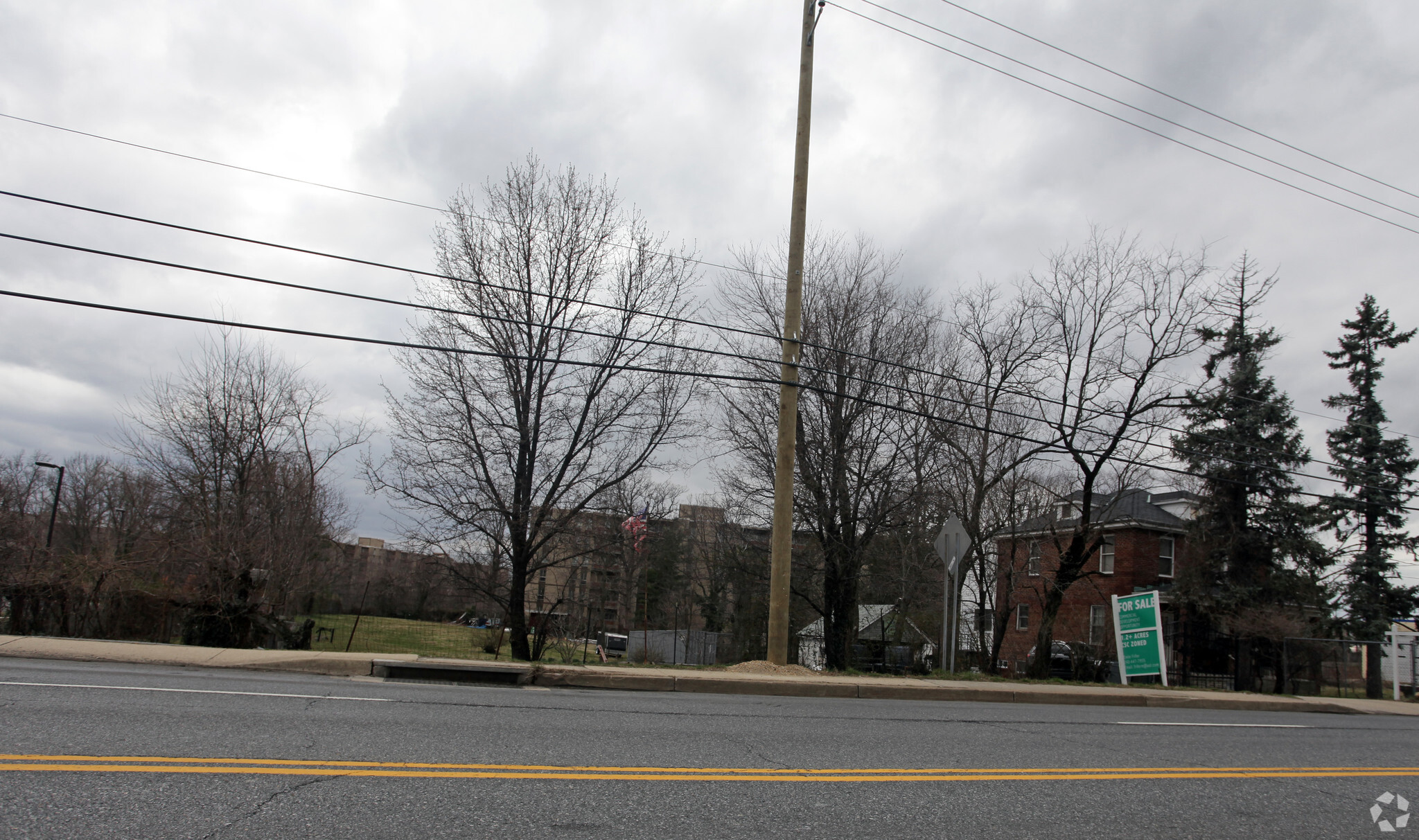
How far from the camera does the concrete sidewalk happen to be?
9.91 metres

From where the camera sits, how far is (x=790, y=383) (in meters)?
13.9

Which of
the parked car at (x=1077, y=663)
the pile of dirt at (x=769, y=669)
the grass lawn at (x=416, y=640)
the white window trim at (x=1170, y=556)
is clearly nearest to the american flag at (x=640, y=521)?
the grass lawn at (x=416, y=640)

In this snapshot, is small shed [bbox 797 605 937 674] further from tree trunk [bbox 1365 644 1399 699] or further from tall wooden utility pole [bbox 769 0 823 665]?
tree trunk [bbox 1365 644 1399 699]

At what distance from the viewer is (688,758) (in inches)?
215

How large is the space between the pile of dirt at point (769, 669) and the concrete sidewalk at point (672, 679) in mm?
281

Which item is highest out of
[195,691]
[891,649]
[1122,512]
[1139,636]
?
[1122,512]

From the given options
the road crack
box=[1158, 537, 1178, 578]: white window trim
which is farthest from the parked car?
the road crack

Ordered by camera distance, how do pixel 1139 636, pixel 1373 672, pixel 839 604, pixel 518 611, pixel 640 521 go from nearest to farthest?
1. pixel 1139 636
2. pixel 518 611
3. pixel 839 604
4. pixel 1373 672
5. pixel 640 521

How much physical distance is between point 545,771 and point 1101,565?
3492 cm

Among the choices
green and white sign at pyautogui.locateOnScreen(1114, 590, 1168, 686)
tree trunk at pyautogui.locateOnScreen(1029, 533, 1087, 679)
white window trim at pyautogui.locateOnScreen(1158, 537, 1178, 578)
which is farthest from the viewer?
white window trim at pyautogui.locateOnScreen(1158, 537, 1178, 578)

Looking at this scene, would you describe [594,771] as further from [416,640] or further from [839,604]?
[839,604]

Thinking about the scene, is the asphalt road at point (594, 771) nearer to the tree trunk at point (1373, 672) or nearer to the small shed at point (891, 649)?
the small shed at point (891, 649)

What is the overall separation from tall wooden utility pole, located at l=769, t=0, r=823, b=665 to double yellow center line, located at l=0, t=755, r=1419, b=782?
24.2 feet

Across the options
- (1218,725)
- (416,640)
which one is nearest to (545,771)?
(1218,725)
